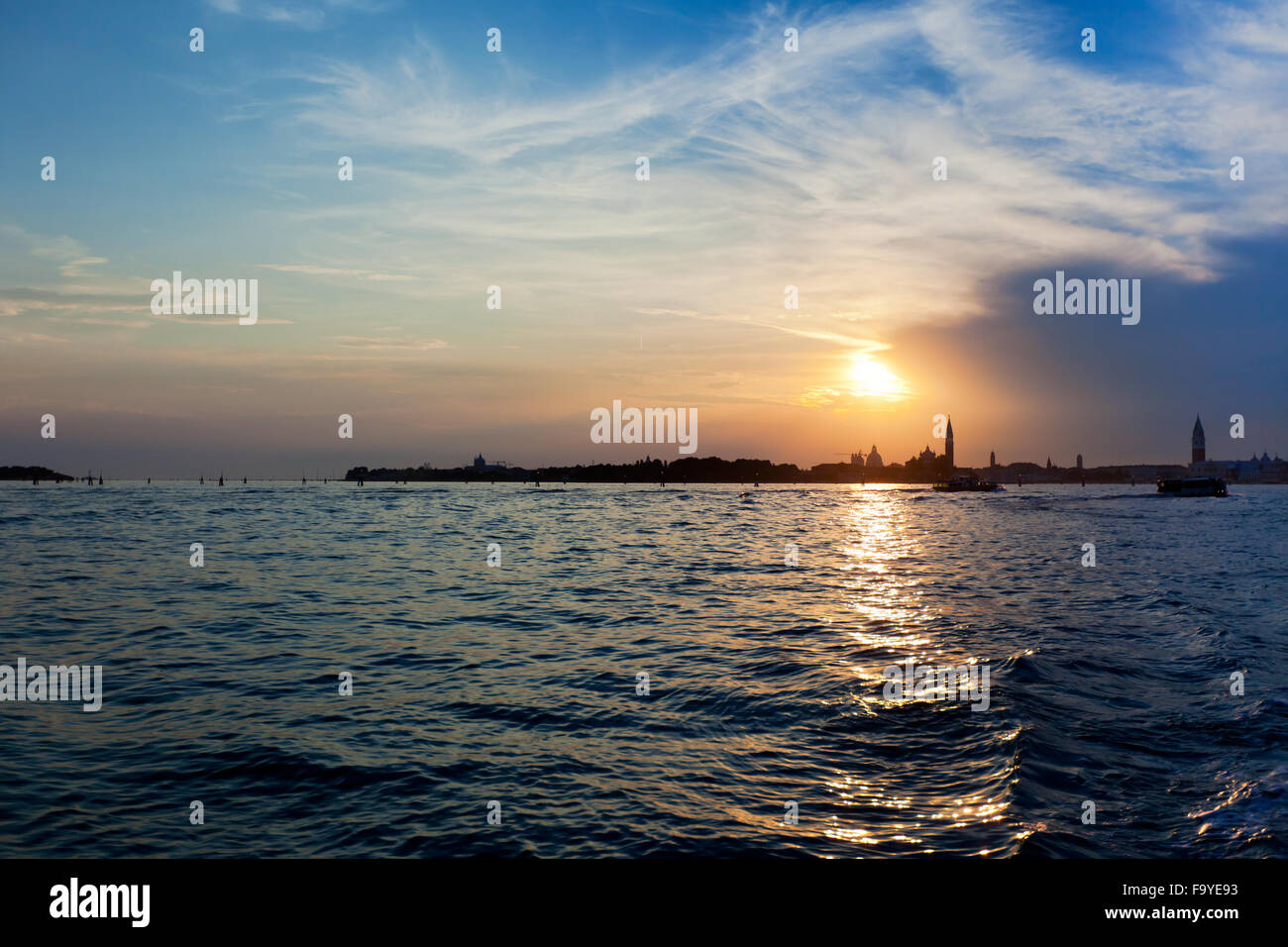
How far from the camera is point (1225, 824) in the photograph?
9812 mm

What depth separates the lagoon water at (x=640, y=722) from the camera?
31.4ft

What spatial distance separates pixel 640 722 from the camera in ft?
46.5

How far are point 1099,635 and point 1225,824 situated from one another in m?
14.7

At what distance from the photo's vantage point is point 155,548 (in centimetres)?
5034

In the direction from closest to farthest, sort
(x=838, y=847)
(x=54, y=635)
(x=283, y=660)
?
(x=838, y=847), (x=283, y=660), (x=54, y=635)

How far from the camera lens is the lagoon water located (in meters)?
9.59

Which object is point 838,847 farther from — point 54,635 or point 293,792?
point 54,635

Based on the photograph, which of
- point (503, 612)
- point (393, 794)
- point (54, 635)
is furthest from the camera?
point (503, 612)

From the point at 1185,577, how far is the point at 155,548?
6017 cm
